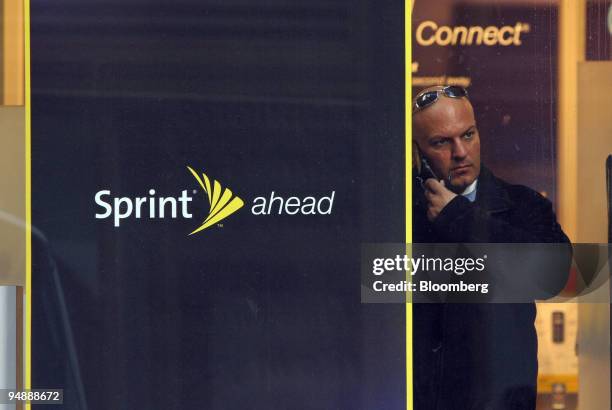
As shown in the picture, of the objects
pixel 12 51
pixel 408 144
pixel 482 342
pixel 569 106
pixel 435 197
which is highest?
pixel 12 51

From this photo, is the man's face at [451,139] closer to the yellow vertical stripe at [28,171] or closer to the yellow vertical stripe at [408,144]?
the yellow vertical stripe at [408,144]

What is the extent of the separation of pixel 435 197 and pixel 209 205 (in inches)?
26.4

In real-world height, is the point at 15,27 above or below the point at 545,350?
above

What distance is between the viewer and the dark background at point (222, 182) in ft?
7.04

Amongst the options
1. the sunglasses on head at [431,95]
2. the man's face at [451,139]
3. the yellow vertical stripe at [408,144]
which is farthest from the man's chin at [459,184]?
the sunglasses on head at [431,95]

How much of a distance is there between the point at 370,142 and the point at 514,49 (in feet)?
1.67

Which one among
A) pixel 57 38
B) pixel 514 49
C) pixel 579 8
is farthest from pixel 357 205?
pixel 57 38

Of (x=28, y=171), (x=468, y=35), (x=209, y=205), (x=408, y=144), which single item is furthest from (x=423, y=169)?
(x=28, y=171)

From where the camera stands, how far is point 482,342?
2141 millimetres

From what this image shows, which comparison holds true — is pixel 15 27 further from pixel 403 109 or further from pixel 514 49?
pixel 514 49

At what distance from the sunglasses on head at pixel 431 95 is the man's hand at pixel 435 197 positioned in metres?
0.22

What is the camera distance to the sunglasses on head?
2148mm

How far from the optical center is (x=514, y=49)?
215 centimetres

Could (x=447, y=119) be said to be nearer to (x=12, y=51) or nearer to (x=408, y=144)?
(x=408, y=144)
